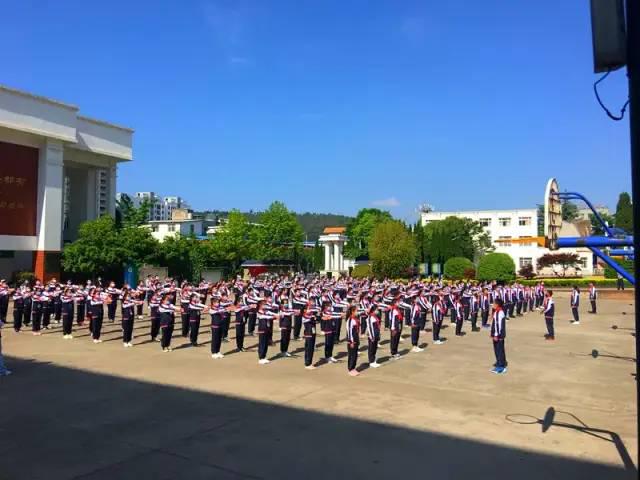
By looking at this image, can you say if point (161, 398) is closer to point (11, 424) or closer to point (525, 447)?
point (11, 424)

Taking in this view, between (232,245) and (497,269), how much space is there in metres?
22.2

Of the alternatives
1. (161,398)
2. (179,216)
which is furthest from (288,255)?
(179,216)

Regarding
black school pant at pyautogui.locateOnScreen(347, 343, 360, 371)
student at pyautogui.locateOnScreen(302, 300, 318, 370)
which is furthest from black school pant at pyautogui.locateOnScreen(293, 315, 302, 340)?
black school pant at pyautogui.locateOnScreen(347, 343, 360, 371)

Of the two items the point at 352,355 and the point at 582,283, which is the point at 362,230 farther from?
the point at 352,355

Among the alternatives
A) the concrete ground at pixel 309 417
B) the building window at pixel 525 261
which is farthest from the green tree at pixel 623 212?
the concrete ground at pixel 309 417

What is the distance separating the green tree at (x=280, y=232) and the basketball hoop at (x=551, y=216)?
46181 mm

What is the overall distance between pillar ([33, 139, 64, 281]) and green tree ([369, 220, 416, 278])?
2494 centimetres

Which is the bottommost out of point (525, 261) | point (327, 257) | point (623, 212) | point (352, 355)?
point (352, 355)

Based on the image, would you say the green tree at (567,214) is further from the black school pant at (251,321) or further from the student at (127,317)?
the student at (127,317)

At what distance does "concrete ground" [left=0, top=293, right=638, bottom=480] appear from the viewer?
668cm

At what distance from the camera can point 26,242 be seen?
110 feet

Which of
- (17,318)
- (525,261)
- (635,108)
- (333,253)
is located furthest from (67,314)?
(525,261)

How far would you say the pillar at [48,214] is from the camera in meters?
33.7

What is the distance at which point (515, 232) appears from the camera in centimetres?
7488
